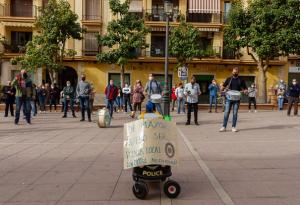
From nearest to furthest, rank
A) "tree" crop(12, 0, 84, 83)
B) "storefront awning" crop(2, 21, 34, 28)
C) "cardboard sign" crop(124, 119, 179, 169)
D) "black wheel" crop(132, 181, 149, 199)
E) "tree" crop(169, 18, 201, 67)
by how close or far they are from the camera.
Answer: "black wheel" crop(132, 181, 149, 199) < "cardboard sign" crop(124, 119, 179, 169) < "tree" crop(12, 0, 84, 83) < "tree" crop(169, 18, 201, 67) < "storefront awning" crop(2, 21, 34, 28)

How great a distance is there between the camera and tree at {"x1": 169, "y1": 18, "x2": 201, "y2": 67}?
1332 inches

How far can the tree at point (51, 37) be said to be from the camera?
3089 cm

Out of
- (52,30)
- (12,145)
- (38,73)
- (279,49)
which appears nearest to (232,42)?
(279,49)

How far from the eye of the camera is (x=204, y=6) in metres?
38.5

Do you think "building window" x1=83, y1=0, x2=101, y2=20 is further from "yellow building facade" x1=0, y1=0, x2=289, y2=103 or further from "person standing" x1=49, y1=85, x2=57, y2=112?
"person standing" x1=49, y1=85, x2=57, y2=112

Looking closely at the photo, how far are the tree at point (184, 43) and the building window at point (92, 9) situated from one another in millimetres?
7681

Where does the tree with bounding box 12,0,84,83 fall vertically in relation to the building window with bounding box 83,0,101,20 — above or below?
below

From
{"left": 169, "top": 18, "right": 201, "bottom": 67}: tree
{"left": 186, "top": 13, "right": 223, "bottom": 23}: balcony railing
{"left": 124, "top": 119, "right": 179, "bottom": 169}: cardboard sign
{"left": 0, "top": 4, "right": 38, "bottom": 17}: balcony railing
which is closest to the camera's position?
{"left": 124, "top": 119, "right": 179, "bottom": 169}: cardboard sign

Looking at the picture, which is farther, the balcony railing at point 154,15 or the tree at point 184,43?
the balcony railing at point 154,15

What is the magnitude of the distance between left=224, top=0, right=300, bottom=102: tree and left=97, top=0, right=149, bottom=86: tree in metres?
6.89

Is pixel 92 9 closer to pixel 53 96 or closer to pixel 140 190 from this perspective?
pixel 53 96

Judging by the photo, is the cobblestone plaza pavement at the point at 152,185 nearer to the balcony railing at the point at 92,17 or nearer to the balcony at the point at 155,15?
the balcony at the point at 155,15

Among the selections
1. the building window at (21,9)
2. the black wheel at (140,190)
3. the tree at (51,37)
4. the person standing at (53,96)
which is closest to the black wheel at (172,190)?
the black wheel at (140,190)

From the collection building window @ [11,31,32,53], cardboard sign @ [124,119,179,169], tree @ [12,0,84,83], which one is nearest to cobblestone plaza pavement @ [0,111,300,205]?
cardboard sign @ [124,119,179,169]
